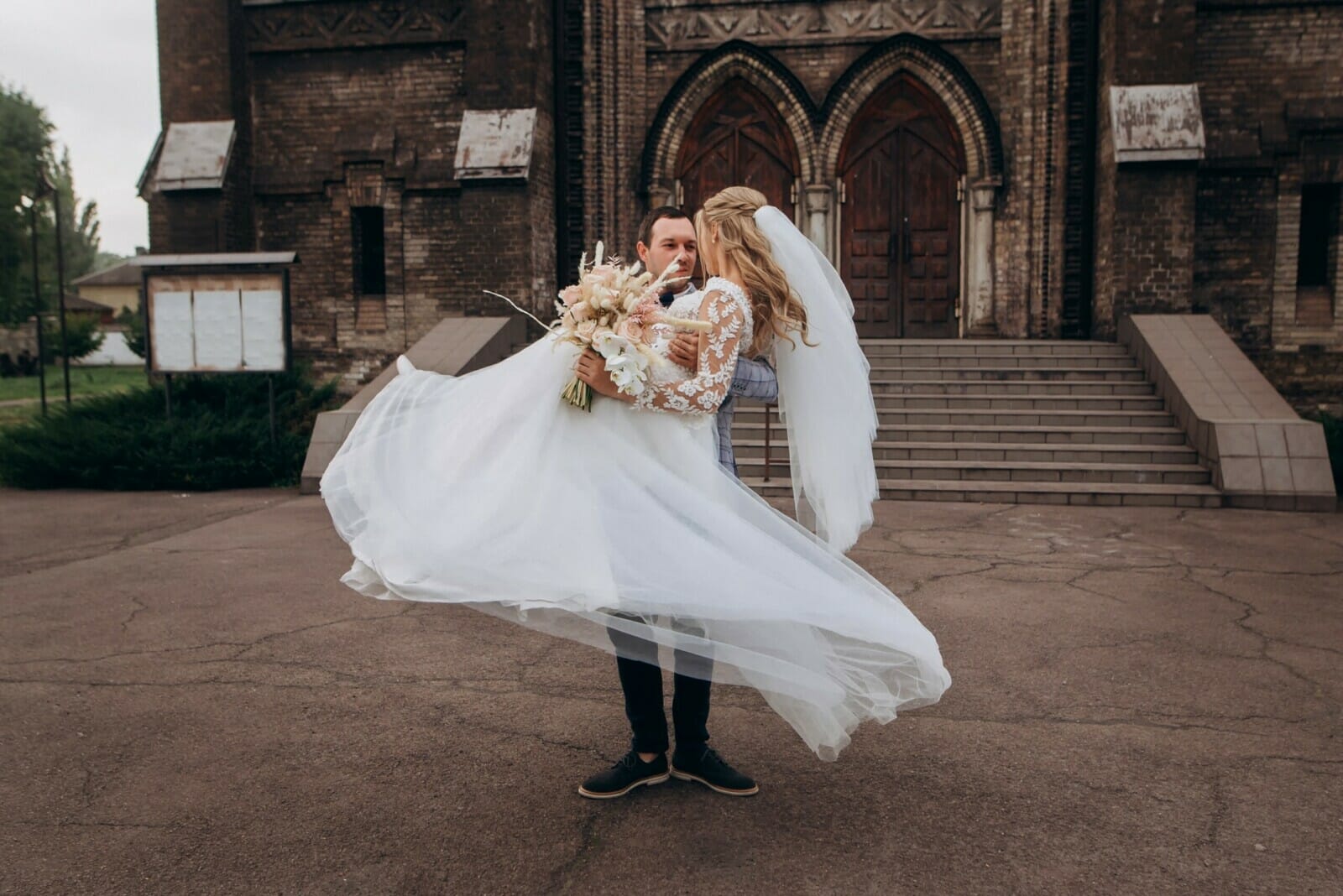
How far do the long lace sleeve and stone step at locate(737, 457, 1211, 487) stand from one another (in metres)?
6.70

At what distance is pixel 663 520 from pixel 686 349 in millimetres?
517

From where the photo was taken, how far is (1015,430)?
35.7ft

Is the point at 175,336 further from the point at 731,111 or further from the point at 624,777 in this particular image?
the point at 624,777

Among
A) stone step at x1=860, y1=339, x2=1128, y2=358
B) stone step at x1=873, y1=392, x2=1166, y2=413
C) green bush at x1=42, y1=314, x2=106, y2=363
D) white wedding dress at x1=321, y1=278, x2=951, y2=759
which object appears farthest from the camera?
green bush at x1=42, y1=314, x2=106, y2=363

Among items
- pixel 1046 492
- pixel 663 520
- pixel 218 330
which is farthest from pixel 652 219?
pixel 218 330

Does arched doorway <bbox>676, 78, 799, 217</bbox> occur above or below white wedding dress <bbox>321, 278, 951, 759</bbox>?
above

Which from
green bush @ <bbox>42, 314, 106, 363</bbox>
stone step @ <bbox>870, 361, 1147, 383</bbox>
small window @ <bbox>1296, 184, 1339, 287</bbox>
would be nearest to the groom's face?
stone step @ <bbox>870, 361, 1147, 383</bbox>

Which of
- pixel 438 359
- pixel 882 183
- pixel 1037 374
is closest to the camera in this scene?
pixel 1037 374

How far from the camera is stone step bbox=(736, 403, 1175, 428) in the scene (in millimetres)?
11023

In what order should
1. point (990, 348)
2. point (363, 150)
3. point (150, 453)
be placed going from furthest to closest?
point (363, 150) → point (990, 348) → point (150, 453)

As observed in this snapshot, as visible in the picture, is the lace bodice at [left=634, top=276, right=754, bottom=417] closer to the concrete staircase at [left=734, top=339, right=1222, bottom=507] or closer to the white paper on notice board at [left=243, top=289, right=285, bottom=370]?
the concrete staircase at [left=734, top=339, right=1222, bottom=507]

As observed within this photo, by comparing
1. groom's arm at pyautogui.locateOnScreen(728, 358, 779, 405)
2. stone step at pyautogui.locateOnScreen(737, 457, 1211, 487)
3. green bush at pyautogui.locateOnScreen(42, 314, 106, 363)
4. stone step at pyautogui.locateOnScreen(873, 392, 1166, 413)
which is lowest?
stone step at pyautogui.locateOnScreen(737, 457, 1211, 487)

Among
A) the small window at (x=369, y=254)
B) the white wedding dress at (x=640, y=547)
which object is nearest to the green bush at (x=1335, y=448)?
the white wedding dress at (x=640, y=547)

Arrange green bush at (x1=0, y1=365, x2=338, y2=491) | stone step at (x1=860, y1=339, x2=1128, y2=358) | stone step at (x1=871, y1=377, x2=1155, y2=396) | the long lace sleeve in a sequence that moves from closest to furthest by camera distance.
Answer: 1. the long lace sleeve
2. green bush at (x1=0, y1=365, x2=338, y2=491)
3. stone step at (x1=871, y1=377, x2=1155, y2=396)
4. stone step at (x1=860, y1=339, x2=1128, y2=358)
